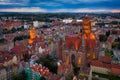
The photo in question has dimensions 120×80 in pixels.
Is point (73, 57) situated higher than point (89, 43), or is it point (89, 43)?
point (89, 43)

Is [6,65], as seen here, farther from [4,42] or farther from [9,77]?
[4,42]

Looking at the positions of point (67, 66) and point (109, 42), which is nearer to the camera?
point (67, 66)

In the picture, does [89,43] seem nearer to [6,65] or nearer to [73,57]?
[73,57]

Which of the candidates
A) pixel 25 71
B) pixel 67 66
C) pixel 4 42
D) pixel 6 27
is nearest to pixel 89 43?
pixel 67 66

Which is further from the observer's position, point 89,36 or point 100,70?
point 89,36

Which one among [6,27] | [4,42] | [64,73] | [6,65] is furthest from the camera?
[6,27]

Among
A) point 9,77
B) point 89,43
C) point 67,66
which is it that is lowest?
point 9,77

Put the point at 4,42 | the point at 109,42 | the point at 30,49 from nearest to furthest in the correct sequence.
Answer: the point at 30,49, the point at 109,42, the point at 4,42

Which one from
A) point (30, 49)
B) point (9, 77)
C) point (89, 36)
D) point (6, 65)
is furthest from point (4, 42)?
point (89, 36)

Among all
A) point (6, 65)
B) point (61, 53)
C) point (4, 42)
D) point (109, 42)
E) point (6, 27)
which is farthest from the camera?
point (6, 27)
